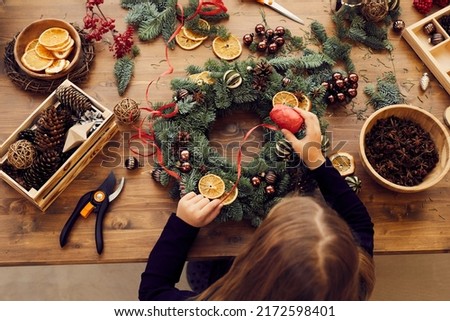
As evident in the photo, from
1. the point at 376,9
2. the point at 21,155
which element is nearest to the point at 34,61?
the point at 21,155

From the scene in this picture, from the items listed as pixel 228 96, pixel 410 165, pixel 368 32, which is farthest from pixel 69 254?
pixel 368 32

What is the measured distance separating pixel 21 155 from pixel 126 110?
305 millimetres

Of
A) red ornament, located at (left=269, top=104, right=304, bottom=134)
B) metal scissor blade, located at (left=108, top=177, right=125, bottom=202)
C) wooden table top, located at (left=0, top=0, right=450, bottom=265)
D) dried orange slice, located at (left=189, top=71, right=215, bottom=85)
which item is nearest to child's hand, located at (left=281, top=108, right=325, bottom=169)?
red ornament, located at (left=269, top=104, right=304, bottom=134)

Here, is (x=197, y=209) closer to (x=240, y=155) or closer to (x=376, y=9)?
(x=240, y=155)

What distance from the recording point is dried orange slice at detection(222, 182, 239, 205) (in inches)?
48.5

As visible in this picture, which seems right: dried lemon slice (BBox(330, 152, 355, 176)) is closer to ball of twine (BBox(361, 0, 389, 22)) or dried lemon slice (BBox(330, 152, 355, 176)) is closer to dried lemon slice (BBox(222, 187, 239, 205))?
dried lemon slice (BBox(222, 187, 239, 205))

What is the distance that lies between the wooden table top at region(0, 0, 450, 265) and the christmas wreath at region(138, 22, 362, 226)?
65mm

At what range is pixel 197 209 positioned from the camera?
1.20 metres

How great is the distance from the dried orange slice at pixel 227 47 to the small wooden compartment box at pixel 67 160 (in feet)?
1.28

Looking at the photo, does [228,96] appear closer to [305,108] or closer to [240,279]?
[305,108]

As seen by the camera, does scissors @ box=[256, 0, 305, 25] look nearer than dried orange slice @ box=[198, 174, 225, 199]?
No

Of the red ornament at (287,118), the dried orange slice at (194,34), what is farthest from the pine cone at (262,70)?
the dried orange slice at (194,34)

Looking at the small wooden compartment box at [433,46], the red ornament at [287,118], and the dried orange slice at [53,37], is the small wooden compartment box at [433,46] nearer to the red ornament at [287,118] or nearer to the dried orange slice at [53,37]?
the red ornament at [287,118]
